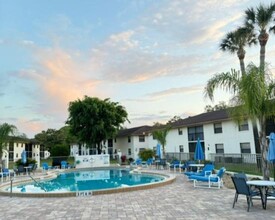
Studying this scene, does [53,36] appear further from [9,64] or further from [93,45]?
[9,64]

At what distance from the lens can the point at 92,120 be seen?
125 ft

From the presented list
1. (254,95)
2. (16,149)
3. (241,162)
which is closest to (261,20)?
(254,95)

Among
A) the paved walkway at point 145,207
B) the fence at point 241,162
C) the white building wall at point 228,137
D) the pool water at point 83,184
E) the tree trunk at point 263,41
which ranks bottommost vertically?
the pool water at point 83,184

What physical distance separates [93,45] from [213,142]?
18.1 meters

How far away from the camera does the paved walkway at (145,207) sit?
6984 mm

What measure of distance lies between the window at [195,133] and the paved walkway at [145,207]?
20.0 m

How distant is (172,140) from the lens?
115 feet

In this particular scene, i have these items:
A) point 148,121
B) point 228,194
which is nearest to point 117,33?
point 228,194

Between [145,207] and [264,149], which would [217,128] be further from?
[145,207]

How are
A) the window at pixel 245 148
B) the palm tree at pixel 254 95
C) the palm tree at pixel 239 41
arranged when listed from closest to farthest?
the palm tree at pixel 254 95 < the palm tree at pixel 239 41 < the window at pixel 245 148

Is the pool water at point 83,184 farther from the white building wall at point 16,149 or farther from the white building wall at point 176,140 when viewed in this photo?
the white building wall at point 16,149

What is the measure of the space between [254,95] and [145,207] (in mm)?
6084

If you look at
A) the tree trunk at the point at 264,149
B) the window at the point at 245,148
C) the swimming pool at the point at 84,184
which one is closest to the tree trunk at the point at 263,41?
the tree trunk at the point at 264,149

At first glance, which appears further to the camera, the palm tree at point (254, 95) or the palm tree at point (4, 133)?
the palm tree at point (4, 133)
